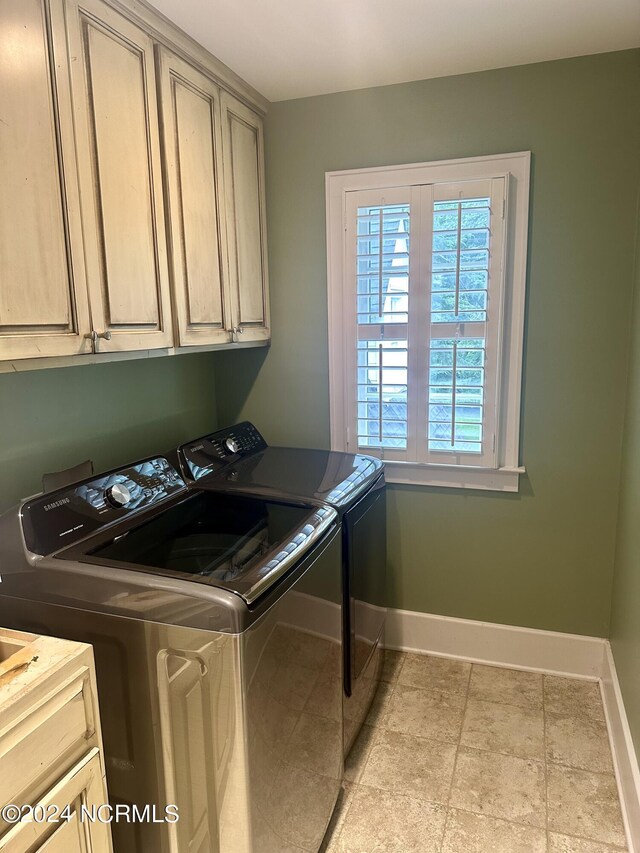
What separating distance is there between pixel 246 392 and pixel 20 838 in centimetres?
183

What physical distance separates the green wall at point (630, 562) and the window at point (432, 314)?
38 cm

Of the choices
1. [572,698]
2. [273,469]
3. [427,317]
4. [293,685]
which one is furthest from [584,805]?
[427,317]

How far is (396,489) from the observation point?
2.43 meters

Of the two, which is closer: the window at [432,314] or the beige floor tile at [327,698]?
the beige floor tile at [327,698]

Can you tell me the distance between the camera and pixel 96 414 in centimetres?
188

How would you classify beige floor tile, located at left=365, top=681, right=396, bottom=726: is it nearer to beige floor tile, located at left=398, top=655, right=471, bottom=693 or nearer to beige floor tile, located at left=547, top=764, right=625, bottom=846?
beige floor tile, located at left=398, top=655, right=471, bottom=693

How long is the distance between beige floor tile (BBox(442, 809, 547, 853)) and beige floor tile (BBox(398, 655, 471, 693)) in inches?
23.2

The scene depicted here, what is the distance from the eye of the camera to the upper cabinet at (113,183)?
1201 mm

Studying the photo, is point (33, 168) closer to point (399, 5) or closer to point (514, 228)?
point (399, 5)

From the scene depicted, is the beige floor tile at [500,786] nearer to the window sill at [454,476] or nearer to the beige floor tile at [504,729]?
the beige floor tile at [504,729]

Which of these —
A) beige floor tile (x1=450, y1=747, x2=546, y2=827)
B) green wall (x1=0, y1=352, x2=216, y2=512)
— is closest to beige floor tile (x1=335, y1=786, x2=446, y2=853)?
beige floor tile (x1=450, y1=747, x2=546, y2=827)

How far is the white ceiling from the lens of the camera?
5.31 ft

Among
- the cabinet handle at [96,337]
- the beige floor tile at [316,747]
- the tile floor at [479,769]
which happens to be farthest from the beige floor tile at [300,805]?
the cabinet handle at [96,337]

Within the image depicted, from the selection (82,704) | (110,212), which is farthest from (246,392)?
(82,704)
